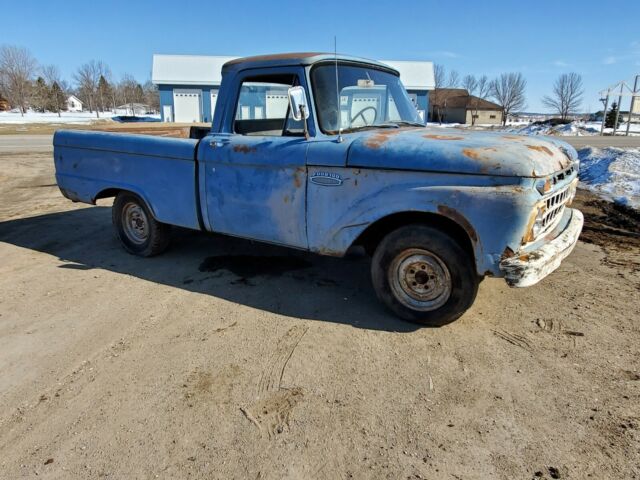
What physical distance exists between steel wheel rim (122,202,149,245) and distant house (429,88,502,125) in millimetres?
58427

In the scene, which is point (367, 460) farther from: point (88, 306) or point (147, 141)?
point (147, 141)

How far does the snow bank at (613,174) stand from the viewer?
8266 mm

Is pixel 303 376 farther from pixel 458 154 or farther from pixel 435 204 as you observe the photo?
pixel 458 154

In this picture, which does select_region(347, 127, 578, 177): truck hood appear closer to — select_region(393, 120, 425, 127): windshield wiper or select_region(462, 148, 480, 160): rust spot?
select_region(462, 148, 480, 160): rust spot

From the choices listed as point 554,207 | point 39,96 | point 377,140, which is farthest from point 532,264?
point 39,96

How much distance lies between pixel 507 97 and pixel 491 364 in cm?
6851

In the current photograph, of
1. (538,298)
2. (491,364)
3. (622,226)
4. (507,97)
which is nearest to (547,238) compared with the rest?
(538,298)

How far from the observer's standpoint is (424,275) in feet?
11.8

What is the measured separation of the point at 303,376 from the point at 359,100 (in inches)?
100

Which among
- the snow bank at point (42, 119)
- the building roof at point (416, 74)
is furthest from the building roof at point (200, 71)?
the snow bank at point (42, 119)

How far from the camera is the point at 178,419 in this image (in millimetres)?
2645

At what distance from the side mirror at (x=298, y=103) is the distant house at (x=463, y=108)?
194 ft

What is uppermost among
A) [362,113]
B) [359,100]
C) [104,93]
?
[104,93]

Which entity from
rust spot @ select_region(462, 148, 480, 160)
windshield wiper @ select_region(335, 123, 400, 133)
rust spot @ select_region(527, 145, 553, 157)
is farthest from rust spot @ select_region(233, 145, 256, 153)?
rust spot @ select_region(527, 145, 553, 157)
